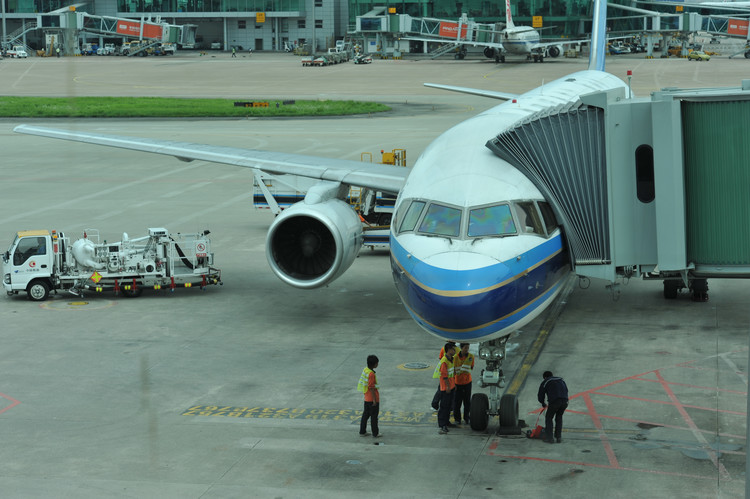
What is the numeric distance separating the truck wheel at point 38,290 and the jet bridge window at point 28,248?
2.55 ft

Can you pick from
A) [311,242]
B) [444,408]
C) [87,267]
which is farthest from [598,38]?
[444,408]

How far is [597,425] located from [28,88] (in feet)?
305

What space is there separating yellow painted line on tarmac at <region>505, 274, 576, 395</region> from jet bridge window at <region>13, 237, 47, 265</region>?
14337 mm

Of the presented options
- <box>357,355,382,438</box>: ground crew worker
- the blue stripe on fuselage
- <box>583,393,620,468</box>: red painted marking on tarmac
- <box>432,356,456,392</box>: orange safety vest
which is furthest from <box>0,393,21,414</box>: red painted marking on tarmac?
<box>583,393,620,468</box>: red painted marking on tarmac

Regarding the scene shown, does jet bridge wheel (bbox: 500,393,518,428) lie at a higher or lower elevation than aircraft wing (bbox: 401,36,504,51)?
lower

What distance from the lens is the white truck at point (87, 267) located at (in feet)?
91.3

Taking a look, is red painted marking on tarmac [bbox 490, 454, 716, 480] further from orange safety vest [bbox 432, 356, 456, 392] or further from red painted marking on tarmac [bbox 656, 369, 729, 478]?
orange safety vest [bbox 432, 356, 456, 392]

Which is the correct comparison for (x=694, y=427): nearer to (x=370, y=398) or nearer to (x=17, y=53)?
(x=370, y=398)

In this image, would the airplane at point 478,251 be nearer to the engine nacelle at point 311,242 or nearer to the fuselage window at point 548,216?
the fuselage window at point 548,216

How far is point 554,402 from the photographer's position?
659 inches

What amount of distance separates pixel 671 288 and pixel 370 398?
1263 cm

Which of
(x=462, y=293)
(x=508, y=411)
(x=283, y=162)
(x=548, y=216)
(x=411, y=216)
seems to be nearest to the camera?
(x=462, y=293)

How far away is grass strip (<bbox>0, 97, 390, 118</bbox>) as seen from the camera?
3031 inches

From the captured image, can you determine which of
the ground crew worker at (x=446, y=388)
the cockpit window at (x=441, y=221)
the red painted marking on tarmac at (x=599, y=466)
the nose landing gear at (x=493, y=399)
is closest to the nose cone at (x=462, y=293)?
the cockpit window at (x=441, y=221)
